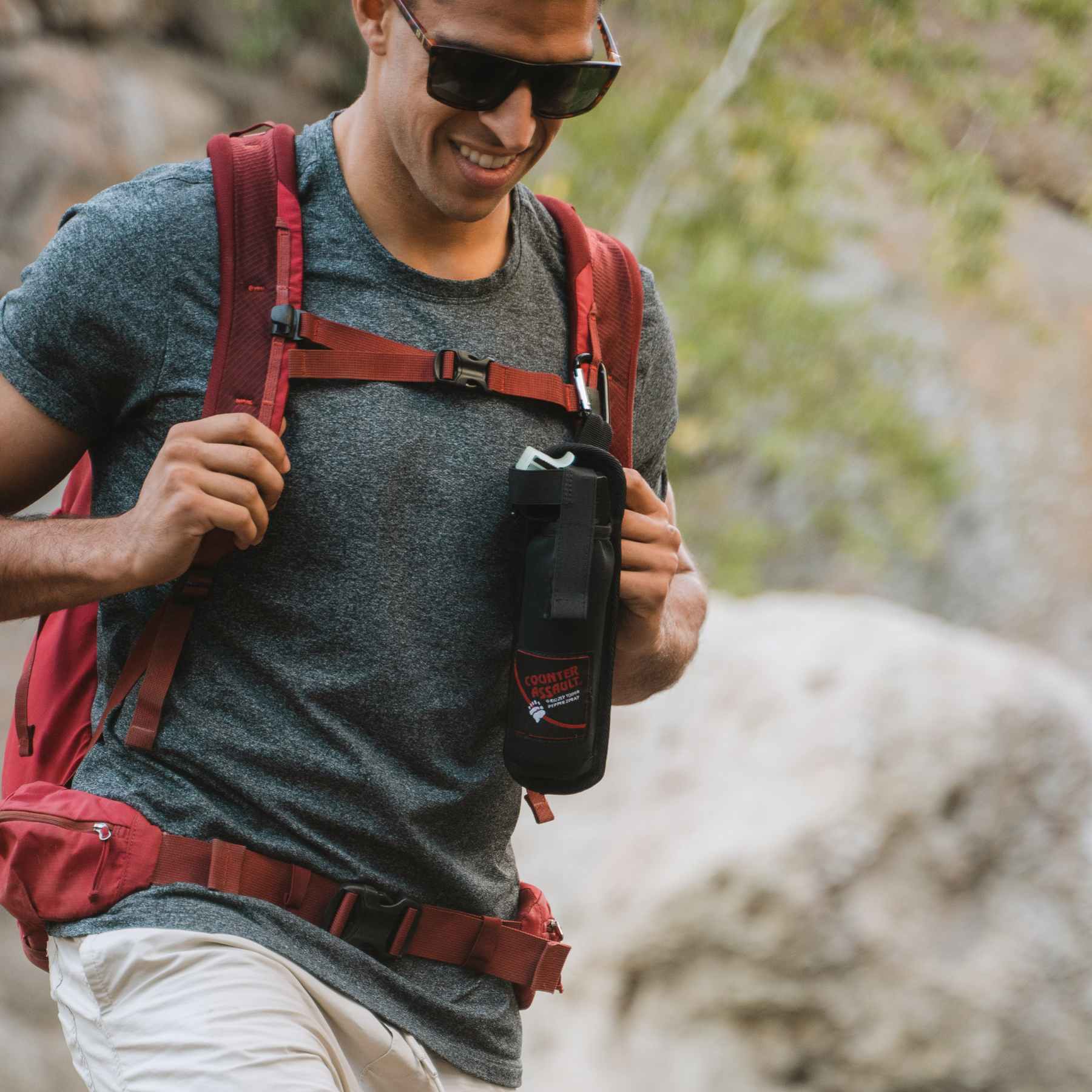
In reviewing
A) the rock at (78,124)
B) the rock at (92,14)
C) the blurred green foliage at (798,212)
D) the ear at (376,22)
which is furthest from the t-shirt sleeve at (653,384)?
the rock at (92,14)

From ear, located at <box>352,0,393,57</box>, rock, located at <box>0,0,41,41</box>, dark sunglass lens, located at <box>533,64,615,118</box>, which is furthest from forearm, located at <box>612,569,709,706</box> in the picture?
rock, located at <box>0,0,41,41</box>

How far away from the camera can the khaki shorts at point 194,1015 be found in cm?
147

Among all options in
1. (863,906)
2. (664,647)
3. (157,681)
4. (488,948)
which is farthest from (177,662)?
(863,906)

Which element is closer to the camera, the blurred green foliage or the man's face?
the man's face

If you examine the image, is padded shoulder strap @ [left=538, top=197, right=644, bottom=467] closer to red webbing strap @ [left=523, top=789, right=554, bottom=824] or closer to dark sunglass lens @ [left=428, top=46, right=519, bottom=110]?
dark sunglass lens @ [left=428, top=46, right=519, bottom=110]

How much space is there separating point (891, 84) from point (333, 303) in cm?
1126

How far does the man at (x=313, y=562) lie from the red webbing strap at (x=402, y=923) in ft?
0.06

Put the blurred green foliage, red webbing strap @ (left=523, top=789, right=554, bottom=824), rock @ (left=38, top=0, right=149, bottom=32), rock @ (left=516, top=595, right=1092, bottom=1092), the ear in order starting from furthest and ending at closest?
the blurred green foliage
rock @ (left=38, top=0, right=149, bottom=32)
rock @ (left=516, top=595, right=1092, bottom=1092)
red webbing strap @ (left=523, top=789, right=554, bottom=824)
the ear

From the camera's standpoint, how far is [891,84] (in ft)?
39.4

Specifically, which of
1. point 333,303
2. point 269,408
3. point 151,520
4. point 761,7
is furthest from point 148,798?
A: point 761,7

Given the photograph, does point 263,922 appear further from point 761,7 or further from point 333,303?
point 761,7

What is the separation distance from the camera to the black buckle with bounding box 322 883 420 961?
1663 millimetres

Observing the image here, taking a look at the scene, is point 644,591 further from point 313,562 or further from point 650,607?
point 313,562

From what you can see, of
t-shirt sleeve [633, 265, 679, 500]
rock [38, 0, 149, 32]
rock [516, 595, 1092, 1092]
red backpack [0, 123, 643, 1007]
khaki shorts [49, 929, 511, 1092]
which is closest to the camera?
khaki shorts [49, 929, 511, 1092]
